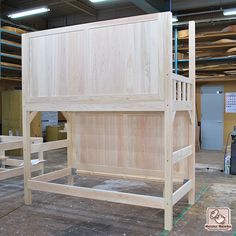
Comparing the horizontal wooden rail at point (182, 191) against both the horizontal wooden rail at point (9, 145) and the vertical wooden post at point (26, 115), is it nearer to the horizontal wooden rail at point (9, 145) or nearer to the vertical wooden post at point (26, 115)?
the vertical wooden post at point (26, 115)

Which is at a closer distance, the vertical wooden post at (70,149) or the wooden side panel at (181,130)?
the wooden side panel at (181,130)

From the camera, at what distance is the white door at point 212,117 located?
7.93 meters

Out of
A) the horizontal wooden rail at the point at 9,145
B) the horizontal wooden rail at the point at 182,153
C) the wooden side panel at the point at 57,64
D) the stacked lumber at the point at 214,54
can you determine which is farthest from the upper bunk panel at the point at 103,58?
the stacked lumber at the point at 214,54

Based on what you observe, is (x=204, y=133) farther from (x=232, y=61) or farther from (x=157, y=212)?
(x=157, y=212)

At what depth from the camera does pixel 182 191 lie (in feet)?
10.2

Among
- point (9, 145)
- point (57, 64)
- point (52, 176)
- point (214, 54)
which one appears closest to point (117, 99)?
point (57, 64)

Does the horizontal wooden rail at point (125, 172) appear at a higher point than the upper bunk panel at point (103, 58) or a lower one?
lower

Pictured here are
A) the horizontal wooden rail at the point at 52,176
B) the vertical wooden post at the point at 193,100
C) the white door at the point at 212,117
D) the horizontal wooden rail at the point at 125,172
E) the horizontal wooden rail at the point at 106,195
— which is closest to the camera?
the horizontal wooden rail at the point at 106,195

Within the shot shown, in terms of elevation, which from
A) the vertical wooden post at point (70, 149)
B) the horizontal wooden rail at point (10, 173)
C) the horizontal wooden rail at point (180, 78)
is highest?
the horizontal wooden rail at point (180, 78)

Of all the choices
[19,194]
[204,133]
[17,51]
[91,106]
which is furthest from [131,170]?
[17,51]

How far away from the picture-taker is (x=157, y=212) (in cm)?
323

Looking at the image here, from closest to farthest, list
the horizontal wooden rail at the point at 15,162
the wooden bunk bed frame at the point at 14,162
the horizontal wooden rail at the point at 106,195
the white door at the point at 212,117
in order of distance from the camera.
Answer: the horizontal wooden rail at the point at 106,195
the wooden bunk bed frame at the point at 14,162
the horizontal wooden rail at the point at 15,162
the white door at the point at 212,117

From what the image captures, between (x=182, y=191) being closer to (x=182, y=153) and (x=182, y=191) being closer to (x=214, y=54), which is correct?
(x=182, y=153)

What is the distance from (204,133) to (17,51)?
18.6 ft
